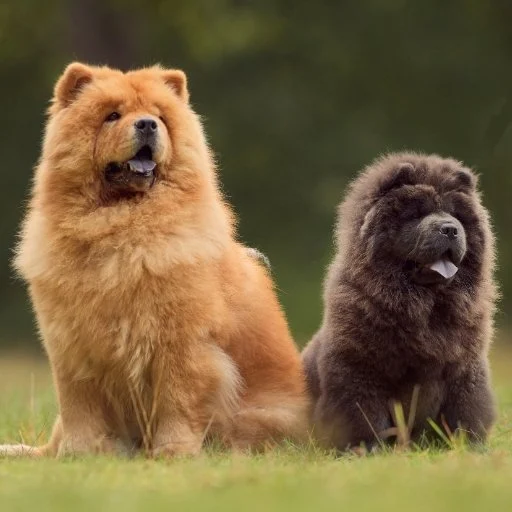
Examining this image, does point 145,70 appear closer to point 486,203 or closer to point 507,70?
point 486,203

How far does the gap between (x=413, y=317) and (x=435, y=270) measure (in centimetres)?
26

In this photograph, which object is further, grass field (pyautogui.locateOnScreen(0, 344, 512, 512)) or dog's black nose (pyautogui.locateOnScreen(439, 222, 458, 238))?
dog's black nose (pyautogui.locateOnScreen(439, 222, 458, 238))

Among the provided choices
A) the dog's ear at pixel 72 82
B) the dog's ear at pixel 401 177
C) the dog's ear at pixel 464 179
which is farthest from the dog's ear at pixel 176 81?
the dog's ear at pixel 464 179

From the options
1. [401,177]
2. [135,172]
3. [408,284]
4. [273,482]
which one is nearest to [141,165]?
[135,172]

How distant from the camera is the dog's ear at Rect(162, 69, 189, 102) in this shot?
6.44 meters

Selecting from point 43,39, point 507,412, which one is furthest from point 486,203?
point 507,412

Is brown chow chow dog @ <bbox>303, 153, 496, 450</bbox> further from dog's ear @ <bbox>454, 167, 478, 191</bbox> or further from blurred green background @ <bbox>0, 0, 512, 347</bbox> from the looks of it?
blurred green background @ <bbox>0, 0, 512, 347</bbox>

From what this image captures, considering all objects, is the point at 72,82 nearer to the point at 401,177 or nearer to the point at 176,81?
the point at 176,81

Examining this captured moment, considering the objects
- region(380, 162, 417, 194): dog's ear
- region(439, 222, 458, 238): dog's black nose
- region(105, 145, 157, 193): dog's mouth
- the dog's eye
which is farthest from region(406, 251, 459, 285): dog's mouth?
the dog's eye

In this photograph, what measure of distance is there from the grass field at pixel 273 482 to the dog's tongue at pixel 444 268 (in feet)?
2.90

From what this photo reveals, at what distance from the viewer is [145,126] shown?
5988 millimetres

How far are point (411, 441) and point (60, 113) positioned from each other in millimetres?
2471

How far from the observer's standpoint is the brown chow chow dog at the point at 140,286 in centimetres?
594

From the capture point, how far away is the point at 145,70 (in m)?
6.46
